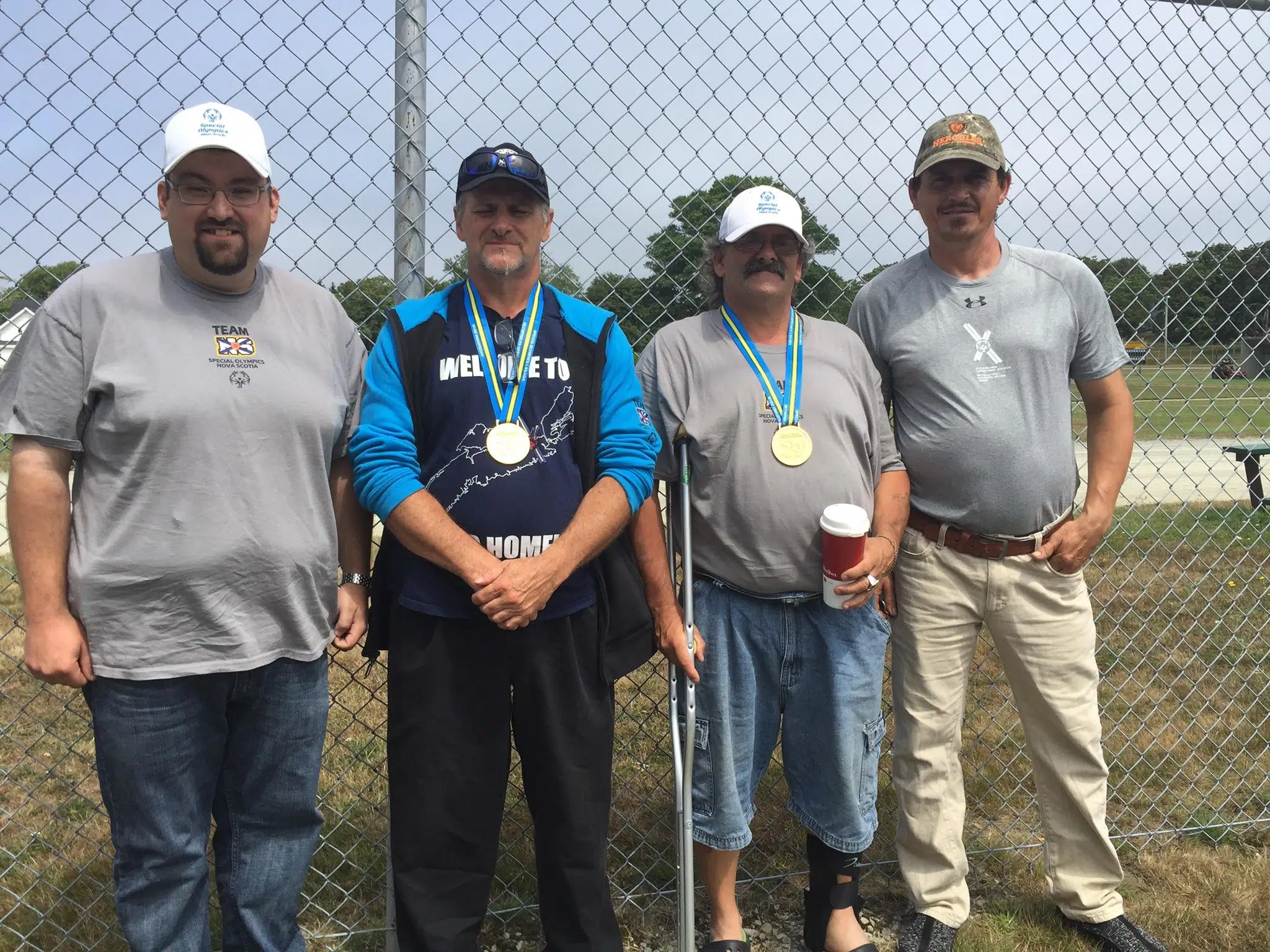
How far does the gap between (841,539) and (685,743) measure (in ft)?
2.56

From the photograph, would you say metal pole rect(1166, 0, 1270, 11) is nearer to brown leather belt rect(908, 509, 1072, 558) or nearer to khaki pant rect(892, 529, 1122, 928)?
brown leather belt rect(908, 509, 1072, 558)

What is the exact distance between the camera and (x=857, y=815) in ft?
9.81

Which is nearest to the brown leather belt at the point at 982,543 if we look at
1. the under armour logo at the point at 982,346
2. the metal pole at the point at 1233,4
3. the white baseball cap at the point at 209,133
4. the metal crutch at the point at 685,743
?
the under armour logo at the point at 982,346

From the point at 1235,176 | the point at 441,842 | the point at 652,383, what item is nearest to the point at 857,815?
the point at 441,842

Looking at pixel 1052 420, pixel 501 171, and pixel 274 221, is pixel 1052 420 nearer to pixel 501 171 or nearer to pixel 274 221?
pixel 501 171

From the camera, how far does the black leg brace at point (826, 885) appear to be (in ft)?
10.1

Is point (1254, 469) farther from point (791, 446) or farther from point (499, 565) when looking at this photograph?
point (499, 565)

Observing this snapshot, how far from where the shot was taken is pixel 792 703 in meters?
3.01

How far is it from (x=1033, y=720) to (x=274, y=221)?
115 inches

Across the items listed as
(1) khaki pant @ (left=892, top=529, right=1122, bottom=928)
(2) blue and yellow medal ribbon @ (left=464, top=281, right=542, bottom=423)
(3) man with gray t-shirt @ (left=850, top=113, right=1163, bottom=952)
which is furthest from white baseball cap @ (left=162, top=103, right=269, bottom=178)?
(1) khaki pant @ (left=892, top=529, right=1122, bottom=928)

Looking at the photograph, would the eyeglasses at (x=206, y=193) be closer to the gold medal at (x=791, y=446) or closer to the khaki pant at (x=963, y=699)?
the gold medal at (x=791, y=446)

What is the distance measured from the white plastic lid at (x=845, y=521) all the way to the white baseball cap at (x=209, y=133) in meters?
1.75

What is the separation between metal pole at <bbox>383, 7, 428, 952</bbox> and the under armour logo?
1.78 meters

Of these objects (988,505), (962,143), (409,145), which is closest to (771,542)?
(988,505)
